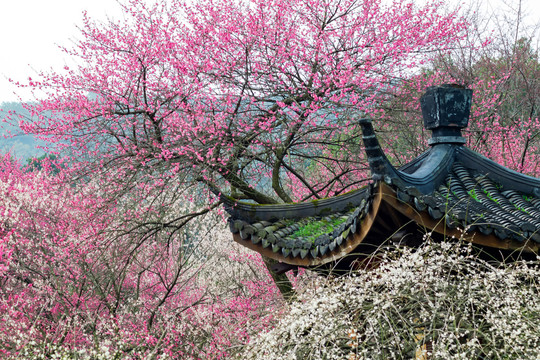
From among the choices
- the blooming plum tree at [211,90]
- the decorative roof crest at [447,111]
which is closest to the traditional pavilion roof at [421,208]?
the decorative roof crest at [447,111]

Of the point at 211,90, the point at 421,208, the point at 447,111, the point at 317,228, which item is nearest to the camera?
the point at 421,208

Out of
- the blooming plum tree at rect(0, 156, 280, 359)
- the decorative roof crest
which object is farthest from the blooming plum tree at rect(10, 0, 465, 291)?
the decorative roof crest

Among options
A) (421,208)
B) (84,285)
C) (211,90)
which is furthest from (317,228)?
(84,285)

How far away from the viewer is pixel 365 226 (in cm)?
347

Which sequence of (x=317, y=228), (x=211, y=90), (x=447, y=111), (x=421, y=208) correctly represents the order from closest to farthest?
(x=421, y=208), (x=447, y=111), (x=317, y=228), (x=211, y=90)

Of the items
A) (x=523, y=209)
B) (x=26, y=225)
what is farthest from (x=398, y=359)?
(x=26, y=225)

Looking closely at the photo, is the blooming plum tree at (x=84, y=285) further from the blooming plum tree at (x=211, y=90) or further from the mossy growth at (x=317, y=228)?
the mossy growth at (x=317, y=228)

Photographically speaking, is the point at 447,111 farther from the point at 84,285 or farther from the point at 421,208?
the point at 84,285

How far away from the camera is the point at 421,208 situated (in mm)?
3174

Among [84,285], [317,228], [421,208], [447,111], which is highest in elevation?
[447,111]

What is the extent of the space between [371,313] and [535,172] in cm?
1136

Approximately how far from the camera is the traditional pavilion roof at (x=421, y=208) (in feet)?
10.6

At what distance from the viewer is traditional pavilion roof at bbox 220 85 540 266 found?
3.22 m

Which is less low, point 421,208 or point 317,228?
point 421,208
